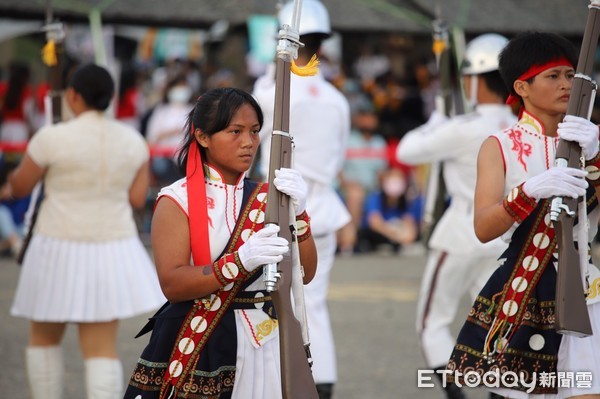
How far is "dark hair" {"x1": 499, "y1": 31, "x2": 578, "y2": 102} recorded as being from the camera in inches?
174

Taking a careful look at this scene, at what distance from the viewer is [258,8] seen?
9.26m

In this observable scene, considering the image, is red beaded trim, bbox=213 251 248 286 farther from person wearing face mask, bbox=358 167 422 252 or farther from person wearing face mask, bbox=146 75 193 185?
person wearing face mask, bbox=358 167 422 252

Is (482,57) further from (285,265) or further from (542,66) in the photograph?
(285,265)

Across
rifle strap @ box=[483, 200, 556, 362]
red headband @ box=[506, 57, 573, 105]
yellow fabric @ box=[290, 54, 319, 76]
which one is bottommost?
rifle strap @ box=[483, 200, 556, 362]

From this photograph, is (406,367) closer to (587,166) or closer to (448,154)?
(448,154)

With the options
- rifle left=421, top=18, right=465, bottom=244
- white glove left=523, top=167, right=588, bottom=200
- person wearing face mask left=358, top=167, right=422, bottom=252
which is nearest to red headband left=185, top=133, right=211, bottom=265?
white glove left=523, top=167, right=588, bottom=200

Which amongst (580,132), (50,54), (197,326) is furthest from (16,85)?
(580,132)

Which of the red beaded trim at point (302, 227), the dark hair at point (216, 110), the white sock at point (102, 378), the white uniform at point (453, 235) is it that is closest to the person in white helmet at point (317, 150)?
the white uniform at point (453, 235)

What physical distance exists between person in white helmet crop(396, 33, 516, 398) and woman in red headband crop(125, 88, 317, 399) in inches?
93.4

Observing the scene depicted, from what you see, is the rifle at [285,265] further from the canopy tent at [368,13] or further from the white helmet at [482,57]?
the canopy tent at [368,13]

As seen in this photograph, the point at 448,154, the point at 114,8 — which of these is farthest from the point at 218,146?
the point at 114,8

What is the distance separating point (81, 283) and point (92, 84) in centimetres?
105

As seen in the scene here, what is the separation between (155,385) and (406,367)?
163 inches

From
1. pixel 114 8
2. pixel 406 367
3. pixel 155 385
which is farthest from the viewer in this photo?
pixel 114 8
